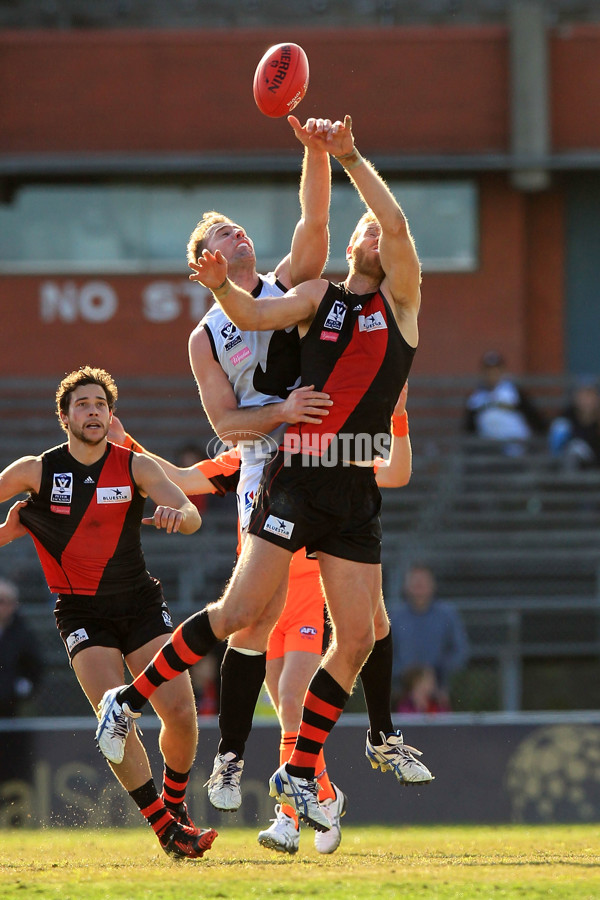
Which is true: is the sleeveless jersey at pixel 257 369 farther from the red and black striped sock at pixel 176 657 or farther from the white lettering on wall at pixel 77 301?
the white lettering on wall at pixel 77 301

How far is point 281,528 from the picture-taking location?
5867 millimetres

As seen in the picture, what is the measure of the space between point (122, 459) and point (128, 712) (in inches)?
55.0

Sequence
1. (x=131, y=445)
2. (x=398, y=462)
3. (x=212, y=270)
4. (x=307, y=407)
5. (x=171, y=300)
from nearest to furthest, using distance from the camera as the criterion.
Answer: (x=212, y=270) → (x=307, y=407) → (x=398, y=462) → (x=131, y=445) → (x=171, y=300)

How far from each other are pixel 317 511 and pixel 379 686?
1.31 m

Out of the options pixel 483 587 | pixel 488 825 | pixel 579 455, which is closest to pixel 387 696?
pixel 488 825

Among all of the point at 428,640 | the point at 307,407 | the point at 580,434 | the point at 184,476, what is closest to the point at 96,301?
the point at 580,434

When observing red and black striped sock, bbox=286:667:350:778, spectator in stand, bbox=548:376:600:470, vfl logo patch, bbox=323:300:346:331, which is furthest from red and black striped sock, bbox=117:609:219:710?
spectator in stand, bbox=548:376:600:470

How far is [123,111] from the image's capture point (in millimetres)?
17875

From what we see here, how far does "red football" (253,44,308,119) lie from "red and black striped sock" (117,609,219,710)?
250cm

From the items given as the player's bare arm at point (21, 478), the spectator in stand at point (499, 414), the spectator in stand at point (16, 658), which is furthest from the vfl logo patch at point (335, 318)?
the spectator in stand at point (499, 414)

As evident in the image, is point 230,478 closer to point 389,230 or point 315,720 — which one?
point 315,720

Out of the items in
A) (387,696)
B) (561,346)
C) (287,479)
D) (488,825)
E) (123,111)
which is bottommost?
(488,825)

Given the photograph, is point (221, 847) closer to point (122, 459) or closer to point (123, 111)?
point (122, 459)

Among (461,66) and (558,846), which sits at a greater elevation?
(461,66)
